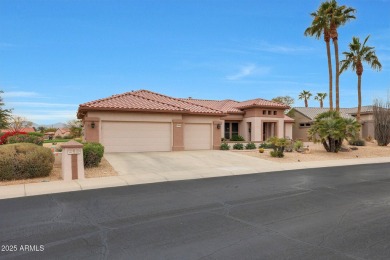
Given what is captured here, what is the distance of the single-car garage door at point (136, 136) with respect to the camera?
2091 centimetres

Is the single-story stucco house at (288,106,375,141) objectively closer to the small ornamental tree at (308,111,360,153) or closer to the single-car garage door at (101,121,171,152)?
the small ornamental tree at (308,111,360,153)

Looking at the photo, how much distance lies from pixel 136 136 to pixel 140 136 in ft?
0.97

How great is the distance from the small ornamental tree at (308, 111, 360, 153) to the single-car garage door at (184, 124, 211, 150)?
26.8 feet

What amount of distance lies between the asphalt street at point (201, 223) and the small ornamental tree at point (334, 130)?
12958 millimetres

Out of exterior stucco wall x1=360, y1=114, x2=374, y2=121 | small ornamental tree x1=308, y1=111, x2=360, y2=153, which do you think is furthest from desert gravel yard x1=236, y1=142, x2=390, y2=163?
exterior stucco wall x1=360, y1=114, x2=374, y2=121

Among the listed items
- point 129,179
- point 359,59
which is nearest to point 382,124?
point 359,59

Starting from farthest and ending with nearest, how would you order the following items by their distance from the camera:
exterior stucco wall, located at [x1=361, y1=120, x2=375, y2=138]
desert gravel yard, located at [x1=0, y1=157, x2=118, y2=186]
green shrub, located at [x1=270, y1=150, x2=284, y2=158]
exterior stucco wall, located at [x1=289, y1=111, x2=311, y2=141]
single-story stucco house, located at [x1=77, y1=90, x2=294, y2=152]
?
1. exterior stucco wall, located at [x1=361, y1=120, x2=375, y2=138]
2. exterior stucco wall, located at [x1=289, y1=111, x2=311, y2=141]
3. single-story stucco house, located at [x1=77, y1=90, x2=294, y2=152]
4. green shrub, located at [x1=270, y1=150, x2=284, y2=158]
5. desert gravel yard, located at [x1=0, y1=157, x2=118, y2=186]

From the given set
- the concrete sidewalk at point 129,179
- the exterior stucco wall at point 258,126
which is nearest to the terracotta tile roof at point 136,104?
the concrete sidewalk at point 129,179

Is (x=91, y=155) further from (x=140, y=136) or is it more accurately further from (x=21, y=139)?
(x=21, y=139)

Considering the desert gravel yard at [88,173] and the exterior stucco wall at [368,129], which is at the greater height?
the exterior stucco wall at [368,129]

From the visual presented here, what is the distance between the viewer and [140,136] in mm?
21812

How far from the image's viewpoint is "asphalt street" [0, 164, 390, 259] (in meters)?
4.94

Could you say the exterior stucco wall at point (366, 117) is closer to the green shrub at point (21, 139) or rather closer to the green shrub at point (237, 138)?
the green shrub at point (237, 138)

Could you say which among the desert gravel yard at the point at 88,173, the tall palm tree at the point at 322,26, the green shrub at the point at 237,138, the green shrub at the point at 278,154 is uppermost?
the tall palm tree at the point at 322,26
